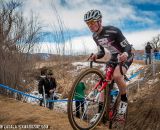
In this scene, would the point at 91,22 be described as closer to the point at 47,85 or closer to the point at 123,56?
the point at 123,56

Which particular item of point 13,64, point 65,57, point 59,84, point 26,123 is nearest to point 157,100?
point 13,64

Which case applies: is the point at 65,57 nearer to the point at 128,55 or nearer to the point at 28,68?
the point at 28,68

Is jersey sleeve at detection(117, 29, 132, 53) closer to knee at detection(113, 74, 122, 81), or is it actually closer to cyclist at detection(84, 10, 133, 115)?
cyclist at detection(84, 10, 133, 115)

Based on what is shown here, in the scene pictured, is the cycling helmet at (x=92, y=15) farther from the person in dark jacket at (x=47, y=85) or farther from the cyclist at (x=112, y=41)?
the person in dark jacket at (x=47, y=85)

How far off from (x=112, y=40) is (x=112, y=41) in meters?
0.02

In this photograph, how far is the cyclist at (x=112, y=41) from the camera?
500 cm

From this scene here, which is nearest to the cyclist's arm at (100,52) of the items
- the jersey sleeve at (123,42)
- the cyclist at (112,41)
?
the cyclist at (112,41)

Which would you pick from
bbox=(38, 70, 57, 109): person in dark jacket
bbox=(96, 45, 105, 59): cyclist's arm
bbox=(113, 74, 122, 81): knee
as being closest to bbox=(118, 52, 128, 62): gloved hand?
bbox=(113, 74, 122, 81): knee

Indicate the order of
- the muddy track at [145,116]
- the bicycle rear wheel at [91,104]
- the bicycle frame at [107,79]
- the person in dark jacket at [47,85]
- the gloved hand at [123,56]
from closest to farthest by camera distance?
the bicycle rear wheel at [91,104] < the gloved hand at [123,56] < the bicycle frame at [107,79] < the muddy track at [145,116] < the person in dark jacket at [47,85]

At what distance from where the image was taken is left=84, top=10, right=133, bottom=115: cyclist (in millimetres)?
5000

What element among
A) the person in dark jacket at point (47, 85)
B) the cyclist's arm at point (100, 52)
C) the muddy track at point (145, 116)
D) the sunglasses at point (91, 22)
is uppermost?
the sunglasses at point (91, 22)

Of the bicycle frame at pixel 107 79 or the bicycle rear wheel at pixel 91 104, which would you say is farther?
the bicycle frame at pixel 107 79

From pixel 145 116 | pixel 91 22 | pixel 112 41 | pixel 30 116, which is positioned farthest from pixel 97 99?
pixel 145 116

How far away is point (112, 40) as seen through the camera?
527 cm
